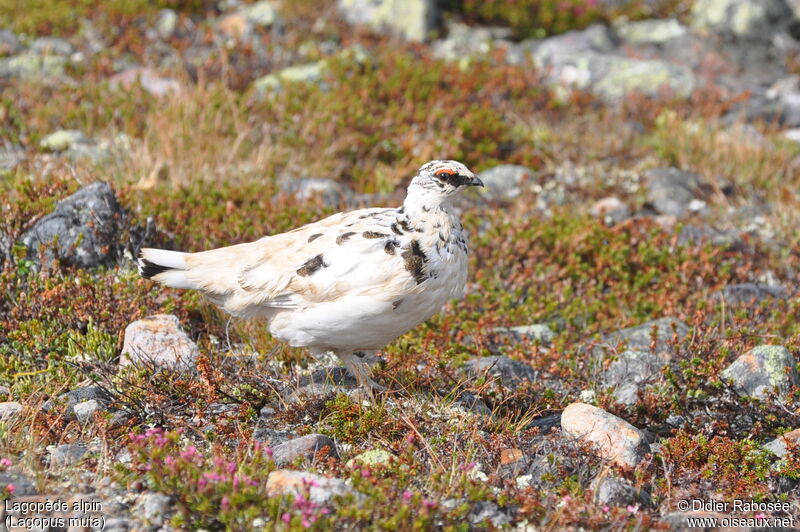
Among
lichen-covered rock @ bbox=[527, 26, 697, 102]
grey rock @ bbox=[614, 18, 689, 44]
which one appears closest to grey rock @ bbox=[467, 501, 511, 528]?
lichen-covered rock @ bbox=[527, 26, 697, 102]

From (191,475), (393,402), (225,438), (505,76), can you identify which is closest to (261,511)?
(191,475)

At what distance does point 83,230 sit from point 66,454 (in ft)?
8.34

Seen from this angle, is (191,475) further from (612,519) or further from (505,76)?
(505,76)

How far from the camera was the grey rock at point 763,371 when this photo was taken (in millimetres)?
5340

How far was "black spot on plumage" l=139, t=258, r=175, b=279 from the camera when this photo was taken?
4.95 m

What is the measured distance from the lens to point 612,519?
3.82 m

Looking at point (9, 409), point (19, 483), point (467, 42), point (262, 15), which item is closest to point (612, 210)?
point (467, 42)

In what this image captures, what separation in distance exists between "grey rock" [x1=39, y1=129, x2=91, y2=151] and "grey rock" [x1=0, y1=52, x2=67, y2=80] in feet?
5.95

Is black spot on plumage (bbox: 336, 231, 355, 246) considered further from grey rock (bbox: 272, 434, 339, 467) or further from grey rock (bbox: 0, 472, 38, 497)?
grey rock (bbox: 0, 472, 38, 497)

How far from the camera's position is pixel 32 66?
1030cm

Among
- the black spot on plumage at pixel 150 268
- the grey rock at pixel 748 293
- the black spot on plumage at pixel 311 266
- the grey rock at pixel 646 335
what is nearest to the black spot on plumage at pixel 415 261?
the black spot on plumage at pixel 311 266

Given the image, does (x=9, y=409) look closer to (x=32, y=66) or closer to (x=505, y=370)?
(x=505, y=370)

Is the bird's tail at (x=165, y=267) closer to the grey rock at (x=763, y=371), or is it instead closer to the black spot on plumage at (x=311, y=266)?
the black spot on plumage at (x=311, y=266)

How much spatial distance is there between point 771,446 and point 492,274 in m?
2.85
